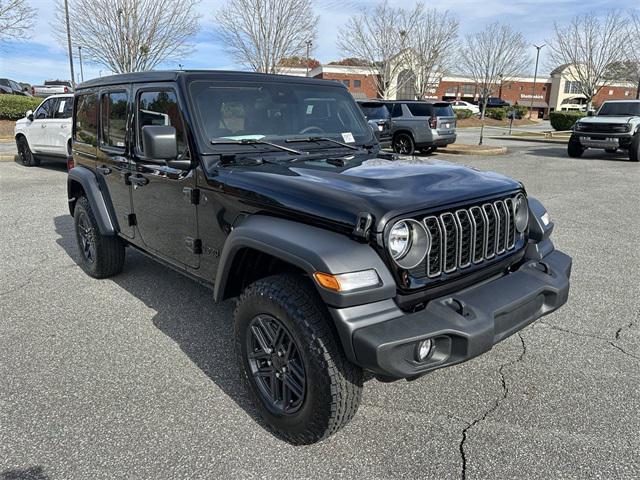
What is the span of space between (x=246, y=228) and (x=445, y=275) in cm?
103

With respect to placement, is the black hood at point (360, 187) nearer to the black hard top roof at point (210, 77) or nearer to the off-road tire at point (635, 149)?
the black hard top roof at point (210, 77)

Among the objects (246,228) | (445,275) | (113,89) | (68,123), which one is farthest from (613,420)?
(68,123)

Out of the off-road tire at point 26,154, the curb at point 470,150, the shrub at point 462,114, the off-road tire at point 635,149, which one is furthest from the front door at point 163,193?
the shrub at point 462,114

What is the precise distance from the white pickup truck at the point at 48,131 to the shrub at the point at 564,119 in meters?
27.5

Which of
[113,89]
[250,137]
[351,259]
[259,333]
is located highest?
[113,89]

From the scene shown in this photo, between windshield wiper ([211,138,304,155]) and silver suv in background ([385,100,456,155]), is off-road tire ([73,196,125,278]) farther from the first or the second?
silver suv in background ([385,100,456,155])

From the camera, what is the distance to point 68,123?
11148mm

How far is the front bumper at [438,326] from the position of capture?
2.09 m

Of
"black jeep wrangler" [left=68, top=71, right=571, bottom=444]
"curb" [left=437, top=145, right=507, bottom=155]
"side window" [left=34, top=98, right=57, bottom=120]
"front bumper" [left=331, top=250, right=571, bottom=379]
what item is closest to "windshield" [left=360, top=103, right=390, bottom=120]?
"curb" [left=437, top=145, right=507, bottom=155]

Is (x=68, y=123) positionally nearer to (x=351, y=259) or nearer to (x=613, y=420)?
(x=351, y=259)

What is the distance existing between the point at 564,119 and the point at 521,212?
3114cm

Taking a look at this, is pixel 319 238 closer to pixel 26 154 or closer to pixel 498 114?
pixel 26 154

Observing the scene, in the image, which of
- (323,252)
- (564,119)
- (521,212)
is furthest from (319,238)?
(564,119)

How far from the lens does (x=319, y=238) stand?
2309 mm
